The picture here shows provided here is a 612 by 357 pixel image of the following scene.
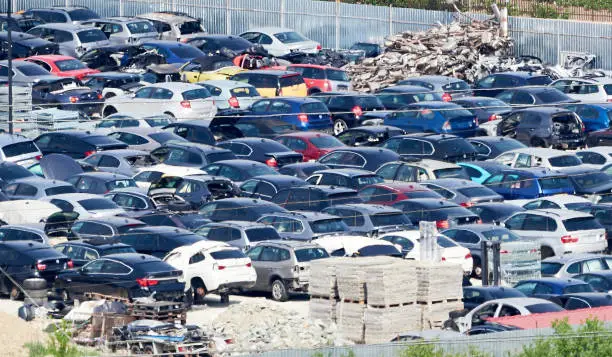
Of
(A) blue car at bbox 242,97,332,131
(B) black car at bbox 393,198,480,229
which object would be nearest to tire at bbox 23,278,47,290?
(B) black car at bbox 393,198,480,229

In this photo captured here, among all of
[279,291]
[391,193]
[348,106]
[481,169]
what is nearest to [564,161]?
[481,169]

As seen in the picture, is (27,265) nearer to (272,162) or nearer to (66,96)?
(272,162)

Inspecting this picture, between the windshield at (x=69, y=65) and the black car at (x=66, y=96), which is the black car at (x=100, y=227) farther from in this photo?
the windshield at (x=69, y=65)

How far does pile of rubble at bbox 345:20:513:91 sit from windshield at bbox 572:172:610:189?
14923 millimetres

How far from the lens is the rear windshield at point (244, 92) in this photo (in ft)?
182

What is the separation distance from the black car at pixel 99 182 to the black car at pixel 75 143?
145 inches

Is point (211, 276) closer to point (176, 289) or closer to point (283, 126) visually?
point (176, 289)

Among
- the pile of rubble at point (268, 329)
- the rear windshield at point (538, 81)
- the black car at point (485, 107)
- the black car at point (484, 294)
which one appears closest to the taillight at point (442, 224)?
the black car at point (484, 294)

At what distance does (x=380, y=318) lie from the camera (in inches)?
1308

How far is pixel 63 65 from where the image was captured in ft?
194

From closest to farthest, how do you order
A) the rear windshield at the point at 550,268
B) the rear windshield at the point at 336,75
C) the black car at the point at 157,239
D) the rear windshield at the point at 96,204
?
1. the rear windshield at the point at 550,268
2. the black car at the point at 157,239
3. the rear windshield at the point at 96,204
4. the rear windshield at the point at 336,75

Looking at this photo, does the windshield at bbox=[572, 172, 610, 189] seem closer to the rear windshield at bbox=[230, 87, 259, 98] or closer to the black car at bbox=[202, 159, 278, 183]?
the black car at bbox=[202, 159, 278, 183]

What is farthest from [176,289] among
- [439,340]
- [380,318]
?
[439,340]

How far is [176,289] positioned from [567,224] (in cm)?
982
